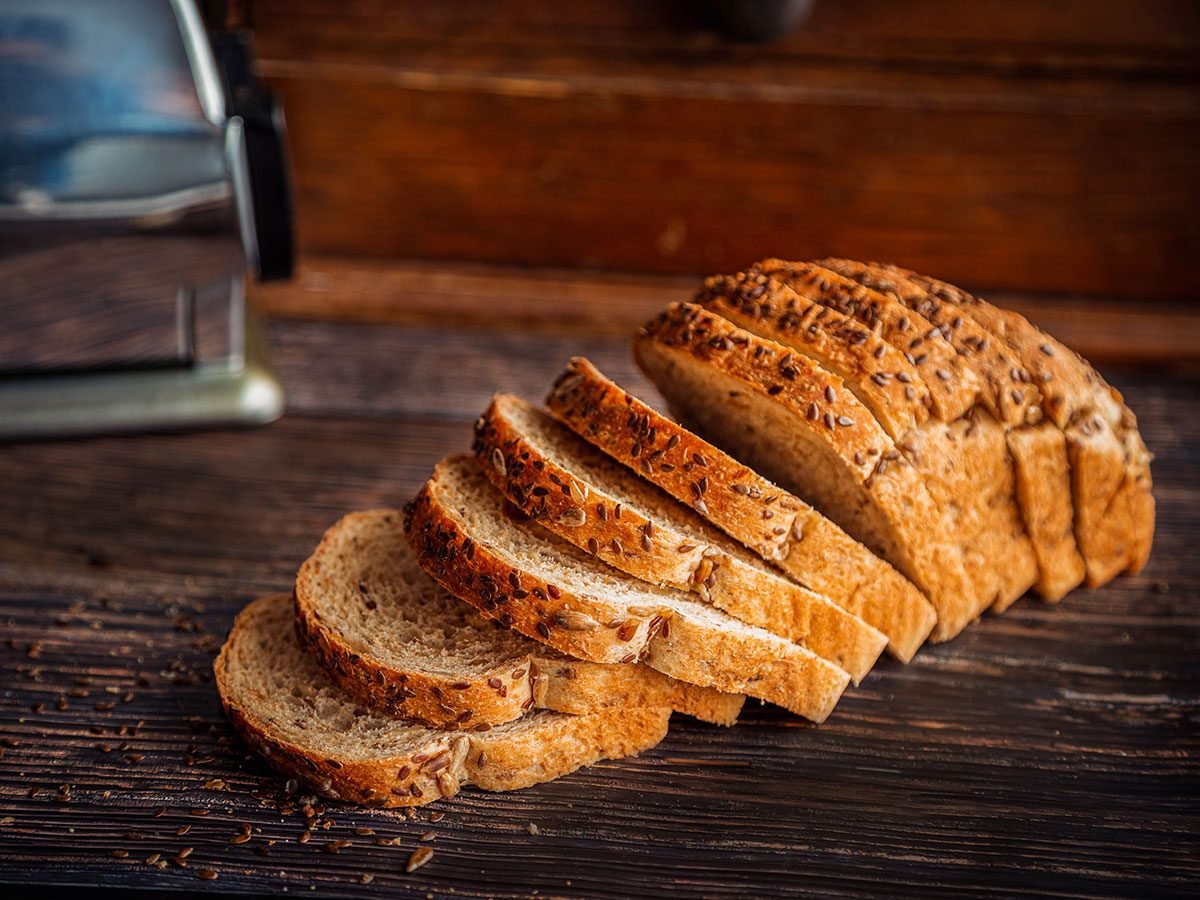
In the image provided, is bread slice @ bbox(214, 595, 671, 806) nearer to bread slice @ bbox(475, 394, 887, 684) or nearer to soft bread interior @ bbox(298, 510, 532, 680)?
soft bread interior @ bbox(298, 510, 532, 680)

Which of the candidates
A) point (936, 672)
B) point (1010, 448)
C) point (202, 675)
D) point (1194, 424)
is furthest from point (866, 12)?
point (202, 675)

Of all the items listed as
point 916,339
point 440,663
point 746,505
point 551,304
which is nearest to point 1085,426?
point 916,339

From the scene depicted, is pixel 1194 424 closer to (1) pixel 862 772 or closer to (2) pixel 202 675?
(1) pixel 862 772

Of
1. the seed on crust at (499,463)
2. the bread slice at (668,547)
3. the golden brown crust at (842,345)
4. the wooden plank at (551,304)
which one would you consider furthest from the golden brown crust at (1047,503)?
the wooden plank at (551,304)

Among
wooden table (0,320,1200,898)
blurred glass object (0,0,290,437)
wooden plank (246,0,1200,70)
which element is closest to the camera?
wooden table (0,320,1200,898)

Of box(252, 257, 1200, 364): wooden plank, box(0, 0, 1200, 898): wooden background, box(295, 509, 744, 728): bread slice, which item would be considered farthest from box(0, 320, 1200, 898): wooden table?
box(252, 257, 1200, 364): wooden plank

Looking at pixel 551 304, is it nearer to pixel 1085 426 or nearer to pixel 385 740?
pixel 1085 426

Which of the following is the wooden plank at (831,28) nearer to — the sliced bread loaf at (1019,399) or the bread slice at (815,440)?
the sliced bread loaf at (1019,399)
